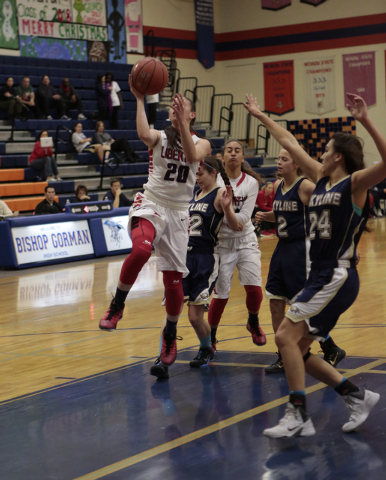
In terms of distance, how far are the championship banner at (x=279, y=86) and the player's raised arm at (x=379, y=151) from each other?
20.2m

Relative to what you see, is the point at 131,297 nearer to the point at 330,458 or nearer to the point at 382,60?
the point at 330,458

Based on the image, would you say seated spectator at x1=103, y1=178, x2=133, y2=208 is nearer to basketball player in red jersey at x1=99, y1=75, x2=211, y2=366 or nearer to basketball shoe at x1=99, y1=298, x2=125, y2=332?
basketball player in red jersey at x1=99, y1=75, x2=211, y2=366

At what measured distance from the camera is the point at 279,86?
76.4 feet

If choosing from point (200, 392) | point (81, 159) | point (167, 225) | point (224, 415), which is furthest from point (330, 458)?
point (81, 159)

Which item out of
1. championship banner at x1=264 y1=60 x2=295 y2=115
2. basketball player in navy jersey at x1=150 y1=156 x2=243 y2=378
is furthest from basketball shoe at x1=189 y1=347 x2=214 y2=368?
championship banner at x1=264 y1=60 x2=295 y2=115

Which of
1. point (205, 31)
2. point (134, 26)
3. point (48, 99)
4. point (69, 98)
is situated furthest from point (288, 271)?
point (205, 31)

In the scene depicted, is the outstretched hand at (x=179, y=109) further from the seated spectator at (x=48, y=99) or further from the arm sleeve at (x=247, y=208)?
the seated spectator at (x=48, y=99)

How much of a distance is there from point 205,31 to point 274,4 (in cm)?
243

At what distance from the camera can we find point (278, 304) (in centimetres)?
485

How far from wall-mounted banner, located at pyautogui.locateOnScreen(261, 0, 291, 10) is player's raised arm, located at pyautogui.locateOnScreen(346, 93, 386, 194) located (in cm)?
2083

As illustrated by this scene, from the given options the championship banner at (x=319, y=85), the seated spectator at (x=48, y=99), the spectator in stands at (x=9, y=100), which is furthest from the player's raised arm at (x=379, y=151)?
the championship banner at (x=319, y=85)

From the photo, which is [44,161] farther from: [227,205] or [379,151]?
[379,151]

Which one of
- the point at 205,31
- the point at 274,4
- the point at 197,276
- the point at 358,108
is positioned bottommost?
the point at 197,276

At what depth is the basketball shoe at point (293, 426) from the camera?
3503 mm
